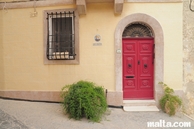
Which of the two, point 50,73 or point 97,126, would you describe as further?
point 50,73

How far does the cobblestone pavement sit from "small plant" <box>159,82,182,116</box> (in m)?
0.19

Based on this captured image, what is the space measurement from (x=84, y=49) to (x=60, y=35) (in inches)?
43.1

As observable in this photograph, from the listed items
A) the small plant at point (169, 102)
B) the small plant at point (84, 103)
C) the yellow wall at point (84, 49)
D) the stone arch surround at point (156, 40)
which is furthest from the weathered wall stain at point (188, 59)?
the small plant at point (84, 103)

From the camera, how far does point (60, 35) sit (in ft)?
17.3

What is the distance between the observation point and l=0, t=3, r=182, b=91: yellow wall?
491cm

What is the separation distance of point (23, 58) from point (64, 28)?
1.95 m

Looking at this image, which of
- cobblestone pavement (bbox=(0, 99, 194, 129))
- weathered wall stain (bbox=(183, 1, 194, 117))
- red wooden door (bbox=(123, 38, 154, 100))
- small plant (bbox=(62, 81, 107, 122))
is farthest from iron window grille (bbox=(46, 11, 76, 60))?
weathered wall stain (bbox=(183, 1, 194, 117))

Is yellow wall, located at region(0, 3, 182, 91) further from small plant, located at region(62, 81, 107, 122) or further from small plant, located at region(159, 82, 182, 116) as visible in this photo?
small plant, located at region(62, 81, 107, 122)

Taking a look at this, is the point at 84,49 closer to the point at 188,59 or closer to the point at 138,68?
the point at 138,68

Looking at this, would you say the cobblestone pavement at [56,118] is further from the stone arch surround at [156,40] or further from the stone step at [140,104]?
the stone arch surround at [156,40]

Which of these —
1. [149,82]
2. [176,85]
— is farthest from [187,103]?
[149,82]

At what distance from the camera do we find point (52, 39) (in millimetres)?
5301

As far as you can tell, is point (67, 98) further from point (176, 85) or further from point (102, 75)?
point (176, 85)

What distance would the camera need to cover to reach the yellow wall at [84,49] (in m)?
4.91
